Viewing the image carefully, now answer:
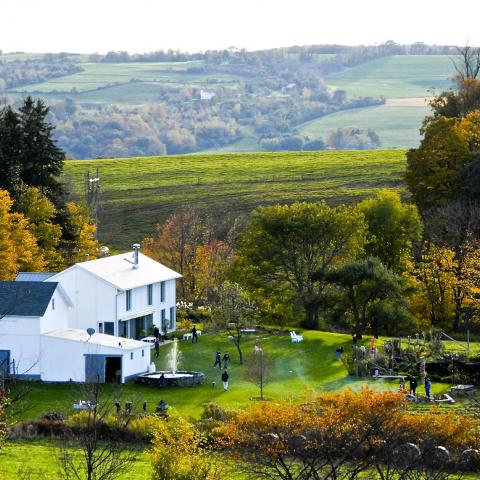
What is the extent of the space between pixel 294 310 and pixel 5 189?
21877 millimetres

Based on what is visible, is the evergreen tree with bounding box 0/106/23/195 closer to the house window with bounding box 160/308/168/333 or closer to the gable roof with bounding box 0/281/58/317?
the house window with bounding box 160/308/168/333

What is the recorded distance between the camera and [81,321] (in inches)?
2820

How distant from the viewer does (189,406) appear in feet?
190

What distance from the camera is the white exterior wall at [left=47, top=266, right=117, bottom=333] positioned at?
235ft

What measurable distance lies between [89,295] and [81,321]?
4.62 ft

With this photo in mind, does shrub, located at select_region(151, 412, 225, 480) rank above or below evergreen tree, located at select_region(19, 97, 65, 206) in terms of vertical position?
below

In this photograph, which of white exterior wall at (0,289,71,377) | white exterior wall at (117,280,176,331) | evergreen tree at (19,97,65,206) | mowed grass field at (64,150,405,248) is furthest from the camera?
mowed grass field at (64,150,405,248)

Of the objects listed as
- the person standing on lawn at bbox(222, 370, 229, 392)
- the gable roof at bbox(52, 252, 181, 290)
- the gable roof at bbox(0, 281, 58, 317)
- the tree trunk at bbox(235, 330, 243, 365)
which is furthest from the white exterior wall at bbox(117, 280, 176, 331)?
the person standing on lawn at bbox(222, 370, 229, 392)

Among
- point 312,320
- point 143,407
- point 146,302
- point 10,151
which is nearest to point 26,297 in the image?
point 146,302

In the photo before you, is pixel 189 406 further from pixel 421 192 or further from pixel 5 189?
pixel 421 192

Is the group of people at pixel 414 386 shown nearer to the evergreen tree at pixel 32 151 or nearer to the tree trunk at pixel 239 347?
the tree trunk at pixel 239 347

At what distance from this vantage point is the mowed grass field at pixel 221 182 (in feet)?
408

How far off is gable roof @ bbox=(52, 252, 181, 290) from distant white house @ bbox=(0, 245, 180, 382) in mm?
78

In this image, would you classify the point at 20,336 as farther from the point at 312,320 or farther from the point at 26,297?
the point at 312,320
